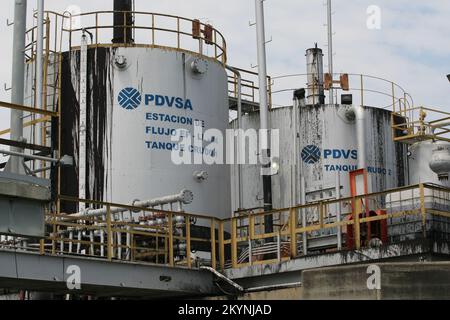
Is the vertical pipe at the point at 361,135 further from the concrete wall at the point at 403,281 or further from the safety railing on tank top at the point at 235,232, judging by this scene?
the concrete wall at the point at 403,281

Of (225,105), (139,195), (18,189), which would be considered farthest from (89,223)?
(18,189)

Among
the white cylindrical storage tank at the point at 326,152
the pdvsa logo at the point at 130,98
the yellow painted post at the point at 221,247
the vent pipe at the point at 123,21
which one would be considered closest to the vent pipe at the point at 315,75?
the white cylindrical storage tank at the point at 326,152

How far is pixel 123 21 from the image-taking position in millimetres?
24969

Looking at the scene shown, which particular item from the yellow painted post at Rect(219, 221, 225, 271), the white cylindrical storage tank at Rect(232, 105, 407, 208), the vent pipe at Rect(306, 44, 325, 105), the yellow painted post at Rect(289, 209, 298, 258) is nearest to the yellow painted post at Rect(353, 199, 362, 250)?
the yellow painted post at Rect(289, 209, 298, 258)

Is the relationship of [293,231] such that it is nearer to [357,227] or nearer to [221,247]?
[357,227]

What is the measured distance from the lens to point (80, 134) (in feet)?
74.9

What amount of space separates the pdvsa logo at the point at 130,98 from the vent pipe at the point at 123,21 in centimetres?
179

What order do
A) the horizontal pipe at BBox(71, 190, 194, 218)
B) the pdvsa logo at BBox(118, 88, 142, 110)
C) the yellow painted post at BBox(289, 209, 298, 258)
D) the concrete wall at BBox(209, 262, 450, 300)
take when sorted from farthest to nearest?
1. the pdvsa logo at BBox(118, 88, 142, 110)
2. the horizontal pipe at BBox(71, 190, 194, 218)
3. the yellow painted post at BBox(289, 209, 298, 258)
4. the concrete wall at BBox(209, 262, 450, 300)

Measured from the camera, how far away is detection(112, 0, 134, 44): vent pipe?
24.6m

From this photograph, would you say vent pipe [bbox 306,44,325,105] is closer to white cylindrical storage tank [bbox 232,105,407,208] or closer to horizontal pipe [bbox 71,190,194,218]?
white cylindrical storage tank [bbox 232,105,407,208]

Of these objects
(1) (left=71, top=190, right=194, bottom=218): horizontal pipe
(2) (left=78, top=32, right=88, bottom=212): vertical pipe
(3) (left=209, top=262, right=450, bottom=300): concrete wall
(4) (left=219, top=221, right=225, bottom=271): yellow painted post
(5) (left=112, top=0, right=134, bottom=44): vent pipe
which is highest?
(5) (left=112, top=0, right=134, bottom=44): vent pipe

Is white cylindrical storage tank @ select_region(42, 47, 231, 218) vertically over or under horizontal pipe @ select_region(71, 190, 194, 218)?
over

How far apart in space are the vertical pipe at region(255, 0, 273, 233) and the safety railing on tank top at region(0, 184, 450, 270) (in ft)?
3.21
